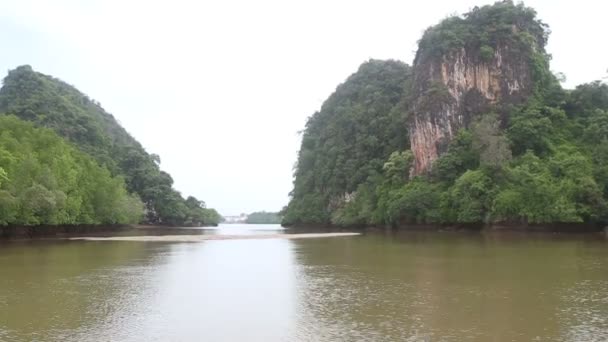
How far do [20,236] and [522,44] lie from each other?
6161 centimetres

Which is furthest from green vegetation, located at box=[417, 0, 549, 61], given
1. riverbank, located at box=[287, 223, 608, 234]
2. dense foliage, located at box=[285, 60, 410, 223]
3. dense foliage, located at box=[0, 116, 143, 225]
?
dense foliage, located at box=[0, 116, 143, 225]

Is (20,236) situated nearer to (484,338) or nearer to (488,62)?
(484,338)

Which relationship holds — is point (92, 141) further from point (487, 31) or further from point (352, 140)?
point (487, 31)

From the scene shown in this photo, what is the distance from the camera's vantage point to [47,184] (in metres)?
45.5

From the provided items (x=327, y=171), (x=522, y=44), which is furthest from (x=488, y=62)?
(x=327, y=171)

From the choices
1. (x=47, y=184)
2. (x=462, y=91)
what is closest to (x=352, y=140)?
(x=462, y=91)

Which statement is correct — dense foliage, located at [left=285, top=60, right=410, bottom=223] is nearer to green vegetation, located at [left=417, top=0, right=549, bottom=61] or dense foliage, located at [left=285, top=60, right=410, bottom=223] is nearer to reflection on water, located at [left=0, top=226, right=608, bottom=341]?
green vegetation, located at [left=417, top=0, right=549, bottom=61]

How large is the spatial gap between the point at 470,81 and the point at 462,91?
1665mm

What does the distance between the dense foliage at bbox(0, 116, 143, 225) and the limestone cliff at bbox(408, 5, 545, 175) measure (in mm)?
40550

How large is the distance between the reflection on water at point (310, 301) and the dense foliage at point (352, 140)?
6347cm

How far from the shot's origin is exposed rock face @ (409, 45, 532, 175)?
71875 millimetres

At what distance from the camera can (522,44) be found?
71500mm

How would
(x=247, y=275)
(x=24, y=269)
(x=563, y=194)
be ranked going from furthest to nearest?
(x=563, y=194)
(x=24, y=269)
(x=247, y=275)

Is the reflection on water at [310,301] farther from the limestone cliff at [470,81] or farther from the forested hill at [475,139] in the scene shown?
the limestone cliff at [470,81]
